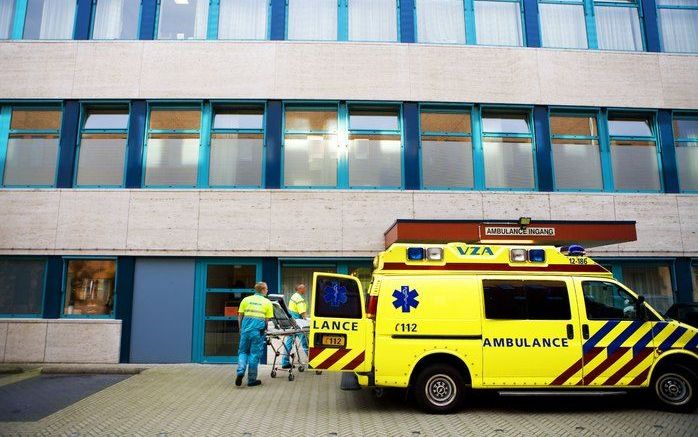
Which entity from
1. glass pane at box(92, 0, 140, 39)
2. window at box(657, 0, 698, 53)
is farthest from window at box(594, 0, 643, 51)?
glass pane at box(92, 0, 140, 39)

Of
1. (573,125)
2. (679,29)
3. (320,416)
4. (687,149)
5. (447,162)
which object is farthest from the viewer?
(679,29)

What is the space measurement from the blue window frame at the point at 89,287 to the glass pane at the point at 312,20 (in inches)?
306

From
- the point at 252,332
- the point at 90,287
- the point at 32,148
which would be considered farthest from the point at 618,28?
the point at 32,148

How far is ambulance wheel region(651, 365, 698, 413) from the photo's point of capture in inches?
264

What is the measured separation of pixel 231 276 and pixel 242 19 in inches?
279

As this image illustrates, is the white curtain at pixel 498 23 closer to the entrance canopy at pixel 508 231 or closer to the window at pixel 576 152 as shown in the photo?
the window at pixel 576 152

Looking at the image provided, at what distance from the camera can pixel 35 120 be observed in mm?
12273

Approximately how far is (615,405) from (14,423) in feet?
29.2

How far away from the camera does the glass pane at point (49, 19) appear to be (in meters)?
12.6

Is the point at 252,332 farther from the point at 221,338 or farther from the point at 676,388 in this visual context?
the point at 676,388

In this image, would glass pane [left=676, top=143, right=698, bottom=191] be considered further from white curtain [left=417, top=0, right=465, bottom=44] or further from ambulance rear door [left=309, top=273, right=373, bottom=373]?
ambulance rear door [left=309, top=273, right=373, bottom=373]

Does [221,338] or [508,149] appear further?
[508,149]

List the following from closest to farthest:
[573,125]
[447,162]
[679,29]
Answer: [447,162] < [573,125] < [679,29]

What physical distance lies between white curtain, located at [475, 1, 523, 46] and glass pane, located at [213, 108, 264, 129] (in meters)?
6.52
